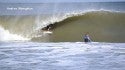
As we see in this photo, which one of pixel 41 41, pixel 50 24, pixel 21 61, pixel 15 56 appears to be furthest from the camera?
pixel 50 24

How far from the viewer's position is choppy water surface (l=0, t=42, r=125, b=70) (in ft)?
70.3

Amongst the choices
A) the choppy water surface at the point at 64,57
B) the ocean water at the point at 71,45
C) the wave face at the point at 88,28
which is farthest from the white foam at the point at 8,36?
the choppy water surface at the point at 64,57

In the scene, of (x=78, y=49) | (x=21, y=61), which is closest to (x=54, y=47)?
(x=78, y=49)

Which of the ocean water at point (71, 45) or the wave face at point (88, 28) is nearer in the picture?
the ocean water at point (71, 45)

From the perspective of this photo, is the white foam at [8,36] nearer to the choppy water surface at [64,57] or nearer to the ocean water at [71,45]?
the ocean water at [71,45]

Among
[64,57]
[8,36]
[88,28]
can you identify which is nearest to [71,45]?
[88,28]

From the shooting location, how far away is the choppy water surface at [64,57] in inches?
844

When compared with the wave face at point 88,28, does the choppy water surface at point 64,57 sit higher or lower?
lower

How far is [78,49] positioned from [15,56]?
4.78 metres

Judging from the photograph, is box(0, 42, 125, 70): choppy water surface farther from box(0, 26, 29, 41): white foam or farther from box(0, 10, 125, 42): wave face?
box(0, 26, 29, 41): white foam

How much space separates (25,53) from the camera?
26953mm

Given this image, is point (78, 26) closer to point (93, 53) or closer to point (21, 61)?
point (93, 53)

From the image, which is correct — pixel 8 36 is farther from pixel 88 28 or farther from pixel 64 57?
pixel 64 57

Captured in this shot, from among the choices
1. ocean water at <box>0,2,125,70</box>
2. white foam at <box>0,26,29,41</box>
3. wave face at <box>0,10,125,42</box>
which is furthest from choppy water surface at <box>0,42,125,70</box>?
white foam at <box>0,26,29,41</box>
